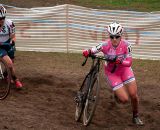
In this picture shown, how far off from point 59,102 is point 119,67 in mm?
1980

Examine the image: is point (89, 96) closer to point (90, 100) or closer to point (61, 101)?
point (90, 100)

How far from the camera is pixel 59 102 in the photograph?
11.3 meters

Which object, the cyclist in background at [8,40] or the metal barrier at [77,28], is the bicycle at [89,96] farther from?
the metal barrier at [77,28]

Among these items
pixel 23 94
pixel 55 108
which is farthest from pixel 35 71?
pixel 55 108

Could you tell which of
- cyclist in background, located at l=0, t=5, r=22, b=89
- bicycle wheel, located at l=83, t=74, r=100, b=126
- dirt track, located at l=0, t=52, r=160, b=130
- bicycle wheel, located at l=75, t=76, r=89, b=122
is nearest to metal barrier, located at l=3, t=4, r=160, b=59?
dirt track, located at l=0, t=52, r=160, b=130

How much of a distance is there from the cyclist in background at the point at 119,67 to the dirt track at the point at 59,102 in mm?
574

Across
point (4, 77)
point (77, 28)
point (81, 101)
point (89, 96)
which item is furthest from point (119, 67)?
point (77, 28)

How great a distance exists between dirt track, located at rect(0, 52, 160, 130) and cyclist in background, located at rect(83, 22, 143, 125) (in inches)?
22.6

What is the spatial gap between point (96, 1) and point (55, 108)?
22.3 metres

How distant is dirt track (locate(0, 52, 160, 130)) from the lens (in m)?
9.45

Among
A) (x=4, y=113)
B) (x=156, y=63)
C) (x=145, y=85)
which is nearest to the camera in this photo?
(x=4, y=113)

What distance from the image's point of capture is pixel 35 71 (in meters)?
14.5

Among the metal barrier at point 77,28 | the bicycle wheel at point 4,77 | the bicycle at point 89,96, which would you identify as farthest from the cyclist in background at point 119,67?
the metal barrier at point 77,28

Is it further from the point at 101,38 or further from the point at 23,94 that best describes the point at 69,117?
the point at 101,38
